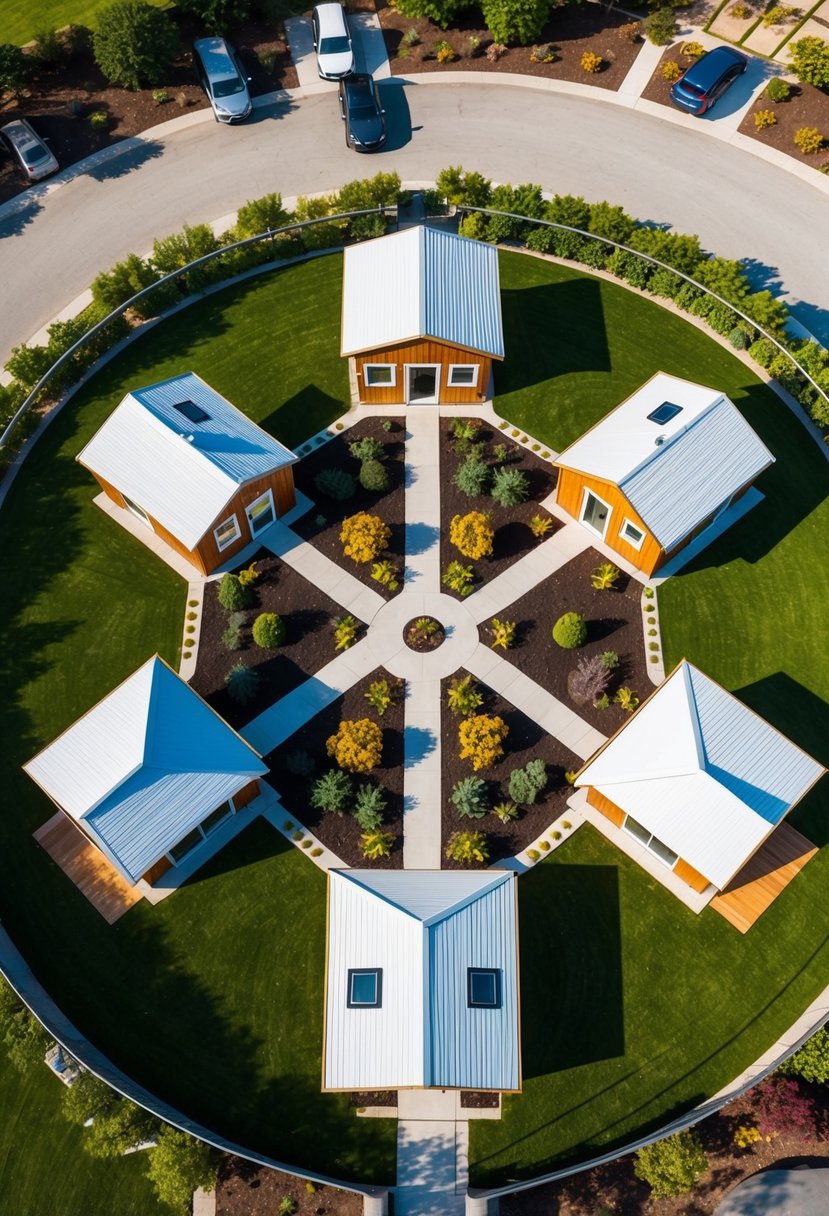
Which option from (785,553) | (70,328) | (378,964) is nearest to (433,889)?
(378,964)

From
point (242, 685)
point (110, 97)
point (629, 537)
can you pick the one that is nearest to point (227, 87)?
point (110, 97)

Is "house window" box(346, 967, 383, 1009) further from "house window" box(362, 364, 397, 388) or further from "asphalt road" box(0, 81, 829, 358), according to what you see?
"asphalt road" box(0, 81, 829, 358)

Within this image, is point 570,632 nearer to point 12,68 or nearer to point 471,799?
point 471,799

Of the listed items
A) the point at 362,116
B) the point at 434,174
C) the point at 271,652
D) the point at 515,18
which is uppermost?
the point at 515,18

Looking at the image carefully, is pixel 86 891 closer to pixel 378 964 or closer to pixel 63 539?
pixel 378 964

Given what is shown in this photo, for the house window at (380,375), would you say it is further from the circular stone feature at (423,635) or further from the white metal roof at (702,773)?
the white metal roof at (702,773)
